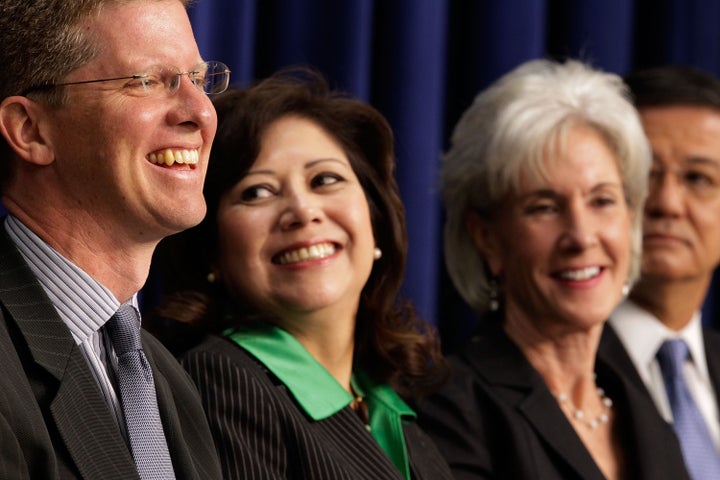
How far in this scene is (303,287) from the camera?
1865 mm

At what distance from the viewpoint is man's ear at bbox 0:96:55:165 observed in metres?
1.38

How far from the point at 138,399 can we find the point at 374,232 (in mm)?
740

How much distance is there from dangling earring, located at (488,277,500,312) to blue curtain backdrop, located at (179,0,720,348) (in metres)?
0.27

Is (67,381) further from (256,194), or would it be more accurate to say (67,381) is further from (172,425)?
(256,194)

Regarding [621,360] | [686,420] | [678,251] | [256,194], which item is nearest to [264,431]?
[256,194]

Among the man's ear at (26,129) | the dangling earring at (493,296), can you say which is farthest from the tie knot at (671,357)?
the man's ear at (26,129)

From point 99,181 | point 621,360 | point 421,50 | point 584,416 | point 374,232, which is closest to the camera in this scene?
point 99,181

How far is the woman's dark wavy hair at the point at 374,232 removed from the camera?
6.22ft

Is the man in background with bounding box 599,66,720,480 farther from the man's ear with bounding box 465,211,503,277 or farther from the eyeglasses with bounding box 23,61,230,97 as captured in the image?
the eyeglasses with bounding box 23,61,230,97

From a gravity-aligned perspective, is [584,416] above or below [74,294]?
below

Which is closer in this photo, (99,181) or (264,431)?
(99,181)

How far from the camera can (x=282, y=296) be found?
1.87 meters

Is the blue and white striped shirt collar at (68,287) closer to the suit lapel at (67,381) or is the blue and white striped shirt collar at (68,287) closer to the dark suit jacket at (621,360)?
the suit lapel at (67,381)

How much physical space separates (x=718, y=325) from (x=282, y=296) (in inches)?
66.0
